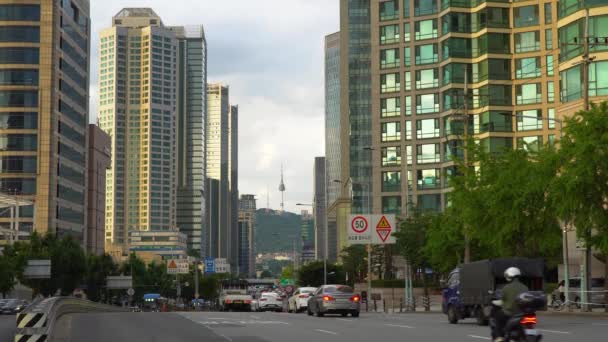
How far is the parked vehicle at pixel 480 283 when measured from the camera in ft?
111

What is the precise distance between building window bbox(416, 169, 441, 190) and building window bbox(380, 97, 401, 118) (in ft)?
26.4

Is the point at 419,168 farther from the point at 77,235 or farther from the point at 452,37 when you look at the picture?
the point at 77,235

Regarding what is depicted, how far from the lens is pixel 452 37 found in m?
112

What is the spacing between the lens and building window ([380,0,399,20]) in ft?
391

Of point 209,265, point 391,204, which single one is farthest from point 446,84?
point 209,265

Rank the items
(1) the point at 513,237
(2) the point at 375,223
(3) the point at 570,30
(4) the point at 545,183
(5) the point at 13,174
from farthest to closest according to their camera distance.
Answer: (5) the point at 13,174, (2) the point at 375,223, (3) the point at 570,30, (1) the point at 513,237, (4) the point at 545,183

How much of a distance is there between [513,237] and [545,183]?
6.17 m

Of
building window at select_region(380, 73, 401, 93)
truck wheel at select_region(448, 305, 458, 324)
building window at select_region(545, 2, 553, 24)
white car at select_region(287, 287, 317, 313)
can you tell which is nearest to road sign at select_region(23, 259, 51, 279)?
white car at select_region(287, 287, 317, 313)

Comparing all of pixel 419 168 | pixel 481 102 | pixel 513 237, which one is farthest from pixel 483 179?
pixel 419 168

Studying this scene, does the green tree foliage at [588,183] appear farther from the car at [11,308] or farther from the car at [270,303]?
the car at [11,308]

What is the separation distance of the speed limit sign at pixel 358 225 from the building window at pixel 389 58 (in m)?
55.7

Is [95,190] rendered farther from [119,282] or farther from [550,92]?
[550,92]

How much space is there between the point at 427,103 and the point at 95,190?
2830 inches

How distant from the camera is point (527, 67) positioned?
356ft
